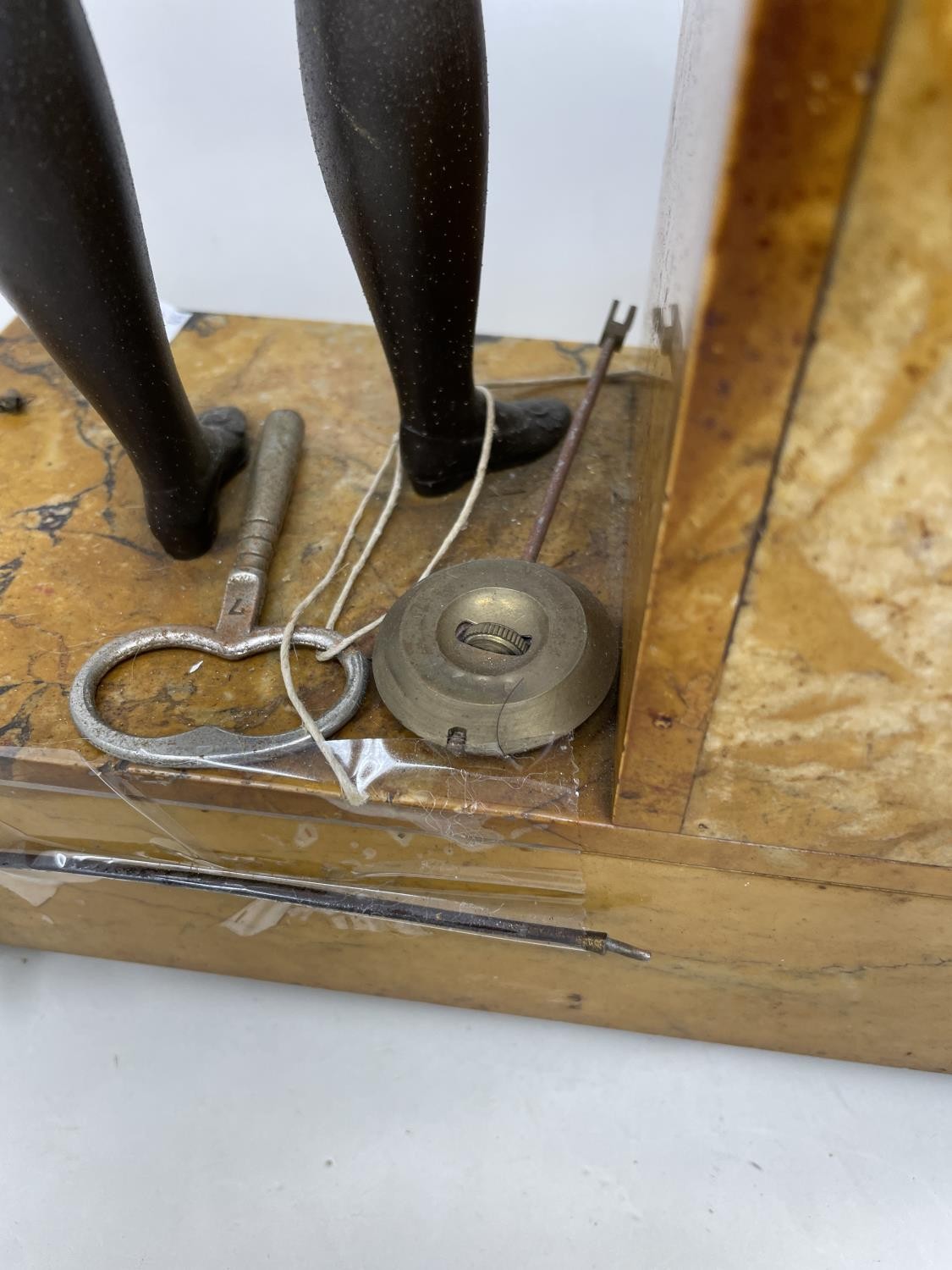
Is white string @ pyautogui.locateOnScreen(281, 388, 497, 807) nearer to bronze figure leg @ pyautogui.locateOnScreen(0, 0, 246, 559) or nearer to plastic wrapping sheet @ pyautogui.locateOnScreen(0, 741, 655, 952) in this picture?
plastic wrapping sheet @ pyautogui.locateOnScreen(0, 741, 655, 952)

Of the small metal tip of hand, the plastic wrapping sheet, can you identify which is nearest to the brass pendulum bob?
the plastic wrapping sheet

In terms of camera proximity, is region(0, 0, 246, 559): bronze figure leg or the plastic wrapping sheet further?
the plastic wrapping sheet

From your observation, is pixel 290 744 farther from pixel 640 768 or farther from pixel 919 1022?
pixel 919 1022

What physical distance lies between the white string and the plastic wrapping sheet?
2 centimetres


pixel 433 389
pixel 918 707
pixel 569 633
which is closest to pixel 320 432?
pixel 433 389

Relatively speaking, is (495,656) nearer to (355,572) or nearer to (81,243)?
(355,572)

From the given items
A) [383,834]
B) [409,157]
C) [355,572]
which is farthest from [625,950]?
[409,157]

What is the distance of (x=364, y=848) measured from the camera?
2.88ft

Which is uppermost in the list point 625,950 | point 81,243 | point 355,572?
point 81,243

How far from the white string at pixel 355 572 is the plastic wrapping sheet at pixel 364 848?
23 millimetres

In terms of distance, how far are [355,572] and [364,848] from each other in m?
0.27

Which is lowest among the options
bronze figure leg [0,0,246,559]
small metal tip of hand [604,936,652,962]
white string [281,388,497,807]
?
small metal tip of hand [604,936,652,962]

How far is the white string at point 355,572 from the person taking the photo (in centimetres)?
80

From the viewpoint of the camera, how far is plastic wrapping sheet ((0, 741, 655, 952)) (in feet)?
2.65
